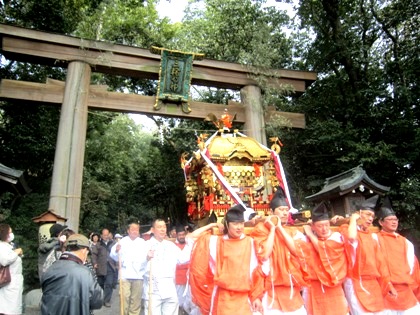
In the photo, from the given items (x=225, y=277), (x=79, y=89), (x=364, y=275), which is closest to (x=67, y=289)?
(x=225, y=277)

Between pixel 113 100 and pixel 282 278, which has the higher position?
pixel 113 100

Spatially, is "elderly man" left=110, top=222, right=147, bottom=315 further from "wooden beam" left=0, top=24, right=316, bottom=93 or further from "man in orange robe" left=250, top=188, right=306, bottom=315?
"wooden beam" left=0, top=24, right=316, bottom=93

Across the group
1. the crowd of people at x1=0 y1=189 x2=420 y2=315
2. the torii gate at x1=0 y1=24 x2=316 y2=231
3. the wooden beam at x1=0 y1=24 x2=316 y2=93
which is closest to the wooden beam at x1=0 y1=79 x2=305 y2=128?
the torii gate at x1=0 y1=24 x2=316 y2=231

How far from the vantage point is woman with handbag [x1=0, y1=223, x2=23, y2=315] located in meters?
4.02

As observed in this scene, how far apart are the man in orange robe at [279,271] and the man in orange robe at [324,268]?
0.77 feet

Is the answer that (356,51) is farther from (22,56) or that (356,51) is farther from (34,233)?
(34,233)

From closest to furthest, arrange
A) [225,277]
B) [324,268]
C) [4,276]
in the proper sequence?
1. [225,277]
2. [324,268]
3. [4,276]

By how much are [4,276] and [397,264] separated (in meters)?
4.52

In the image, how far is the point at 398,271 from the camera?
3814 mm

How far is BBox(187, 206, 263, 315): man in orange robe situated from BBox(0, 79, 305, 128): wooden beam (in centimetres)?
593

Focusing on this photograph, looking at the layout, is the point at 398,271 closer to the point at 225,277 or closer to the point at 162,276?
the point at 225,277

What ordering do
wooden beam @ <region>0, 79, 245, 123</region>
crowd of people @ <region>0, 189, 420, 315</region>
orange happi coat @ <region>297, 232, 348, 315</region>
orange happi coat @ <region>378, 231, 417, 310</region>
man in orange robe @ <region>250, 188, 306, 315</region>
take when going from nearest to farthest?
crowd of people @ <region>0, 189, 420, 315</region> < man in orange robe @ <region>250, 188, 306, 315</region> < orange happi coat @ <region>297, 232, 348, 315</region> < orange happi coat @ <region>378, 231, 417, 310</region> < wooden beam @ <region>0, 79, 245, 123</region>

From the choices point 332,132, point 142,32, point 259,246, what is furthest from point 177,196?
point 259,246

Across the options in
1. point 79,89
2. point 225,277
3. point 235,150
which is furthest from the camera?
point 79,89
